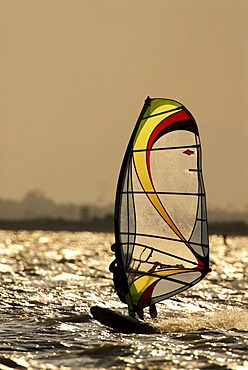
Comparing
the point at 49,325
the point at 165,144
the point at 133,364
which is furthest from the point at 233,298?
the point at 133,364

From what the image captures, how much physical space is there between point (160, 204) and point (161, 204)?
0.06 feet

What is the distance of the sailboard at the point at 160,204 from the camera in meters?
12.9

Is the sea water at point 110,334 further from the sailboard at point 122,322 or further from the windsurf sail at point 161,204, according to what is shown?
the windsurf sail at point 161,204

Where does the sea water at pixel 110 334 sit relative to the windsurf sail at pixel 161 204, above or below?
below

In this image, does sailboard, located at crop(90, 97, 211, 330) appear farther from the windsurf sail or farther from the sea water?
the sea water

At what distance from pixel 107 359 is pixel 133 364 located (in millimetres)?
563

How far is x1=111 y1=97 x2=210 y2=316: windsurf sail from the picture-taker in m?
12.9

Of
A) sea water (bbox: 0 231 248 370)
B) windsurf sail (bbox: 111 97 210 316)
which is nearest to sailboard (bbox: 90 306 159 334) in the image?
sea water (bbox: 0 231 248 370)

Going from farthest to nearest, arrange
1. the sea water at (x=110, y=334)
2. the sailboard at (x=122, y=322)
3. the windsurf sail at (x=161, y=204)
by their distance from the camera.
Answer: the sailboard at (x=122, y=322) < the windsurf sail at (x=161, y=204) < the sea water at (x=110, y=334)

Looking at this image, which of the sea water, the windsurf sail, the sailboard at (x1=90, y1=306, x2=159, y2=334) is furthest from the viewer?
the sailboard at (x1=90, y1=306, x2=159, y2=334)

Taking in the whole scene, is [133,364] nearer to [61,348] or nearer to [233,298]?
[61,348]

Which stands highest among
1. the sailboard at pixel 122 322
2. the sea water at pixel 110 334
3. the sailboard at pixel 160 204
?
the sailboard at pixel 160 204

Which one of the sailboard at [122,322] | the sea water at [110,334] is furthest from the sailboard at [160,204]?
the sea water at [110,334]

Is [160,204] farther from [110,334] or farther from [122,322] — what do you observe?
[110,334]
